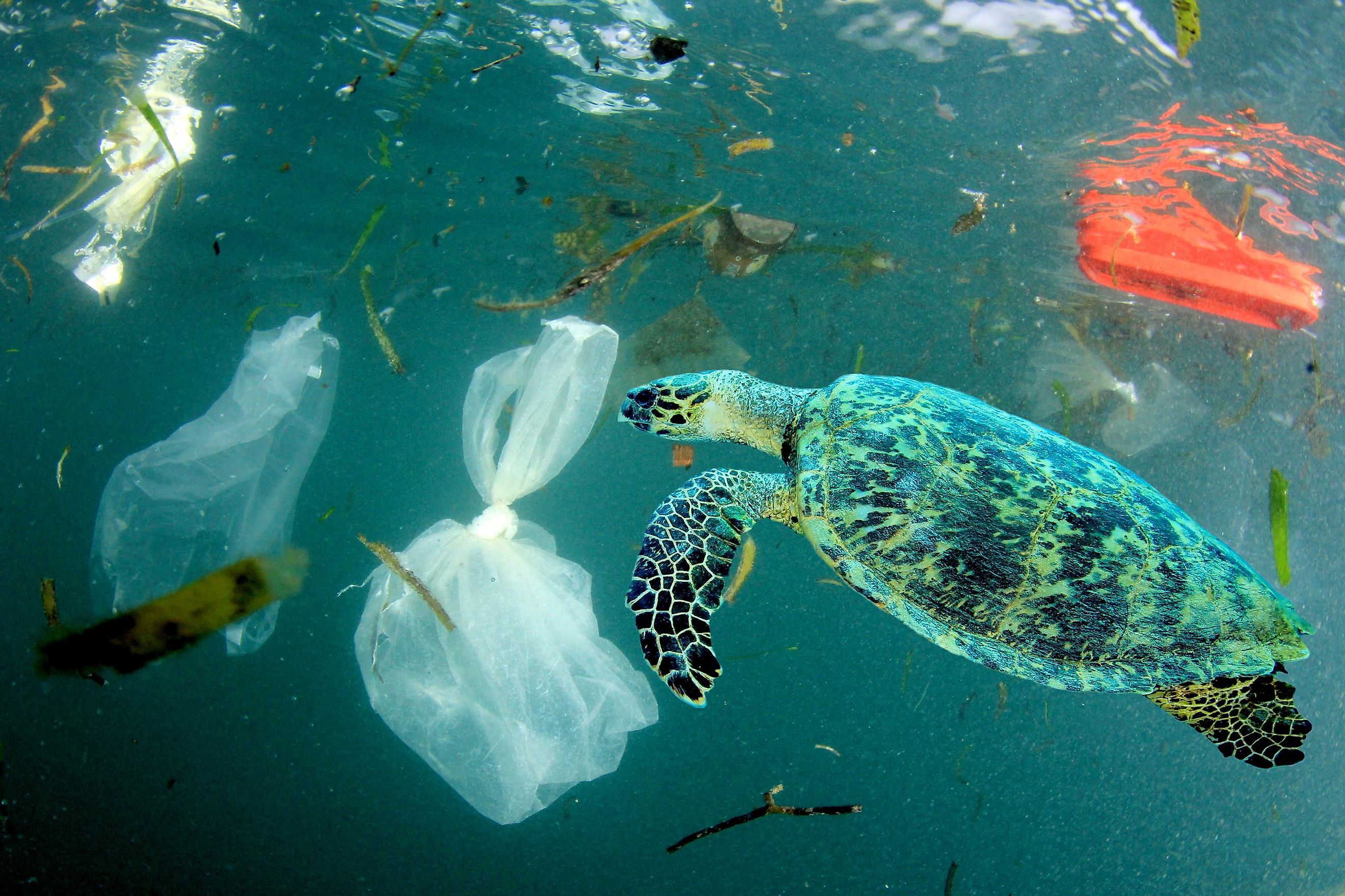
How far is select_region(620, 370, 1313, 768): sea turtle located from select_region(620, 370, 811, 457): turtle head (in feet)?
1.25

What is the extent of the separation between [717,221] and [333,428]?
4.46 meters

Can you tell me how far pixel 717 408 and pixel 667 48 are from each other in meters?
2.81

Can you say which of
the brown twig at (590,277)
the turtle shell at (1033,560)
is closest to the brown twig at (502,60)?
the brown twig at (590,277)

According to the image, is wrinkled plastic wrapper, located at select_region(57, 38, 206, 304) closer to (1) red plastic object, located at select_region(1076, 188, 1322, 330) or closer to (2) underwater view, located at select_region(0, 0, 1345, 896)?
(2) underwater view, located at select_region(0, 0, 1345, 896)

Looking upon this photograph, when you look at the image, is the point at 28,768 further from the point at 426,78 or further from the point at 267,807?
the point at 426,78

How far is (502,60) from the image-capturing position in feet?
14.2

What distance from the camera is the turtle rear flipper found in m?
2.26

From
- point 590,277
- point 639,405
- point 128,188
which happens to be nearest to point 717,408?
point 639,405

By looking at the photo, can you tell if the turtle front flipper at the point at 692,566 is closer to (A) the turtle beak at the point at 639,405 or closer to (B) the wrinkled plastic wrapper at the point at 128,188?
(A) the turtle beak at the point at 639,405

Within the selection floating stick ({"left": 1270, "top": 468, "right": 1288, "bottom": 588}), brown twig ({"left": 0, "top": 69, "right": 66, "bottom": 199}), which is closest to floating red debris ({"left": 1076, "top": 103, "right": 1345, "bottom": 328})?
floating stick ({"left": 1270, "top": 468, "right": 1288, "bottom": 588})

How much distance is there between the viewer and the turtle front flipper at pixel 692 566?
2.11 metres

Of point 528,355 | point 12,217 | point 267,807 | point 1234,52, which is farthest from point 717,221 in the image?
point 12,217

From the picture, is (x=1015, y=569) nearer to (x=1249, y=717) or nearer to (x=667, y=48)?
(x=1249, y=717)

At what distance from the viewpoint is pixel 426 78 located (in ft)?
15.3
